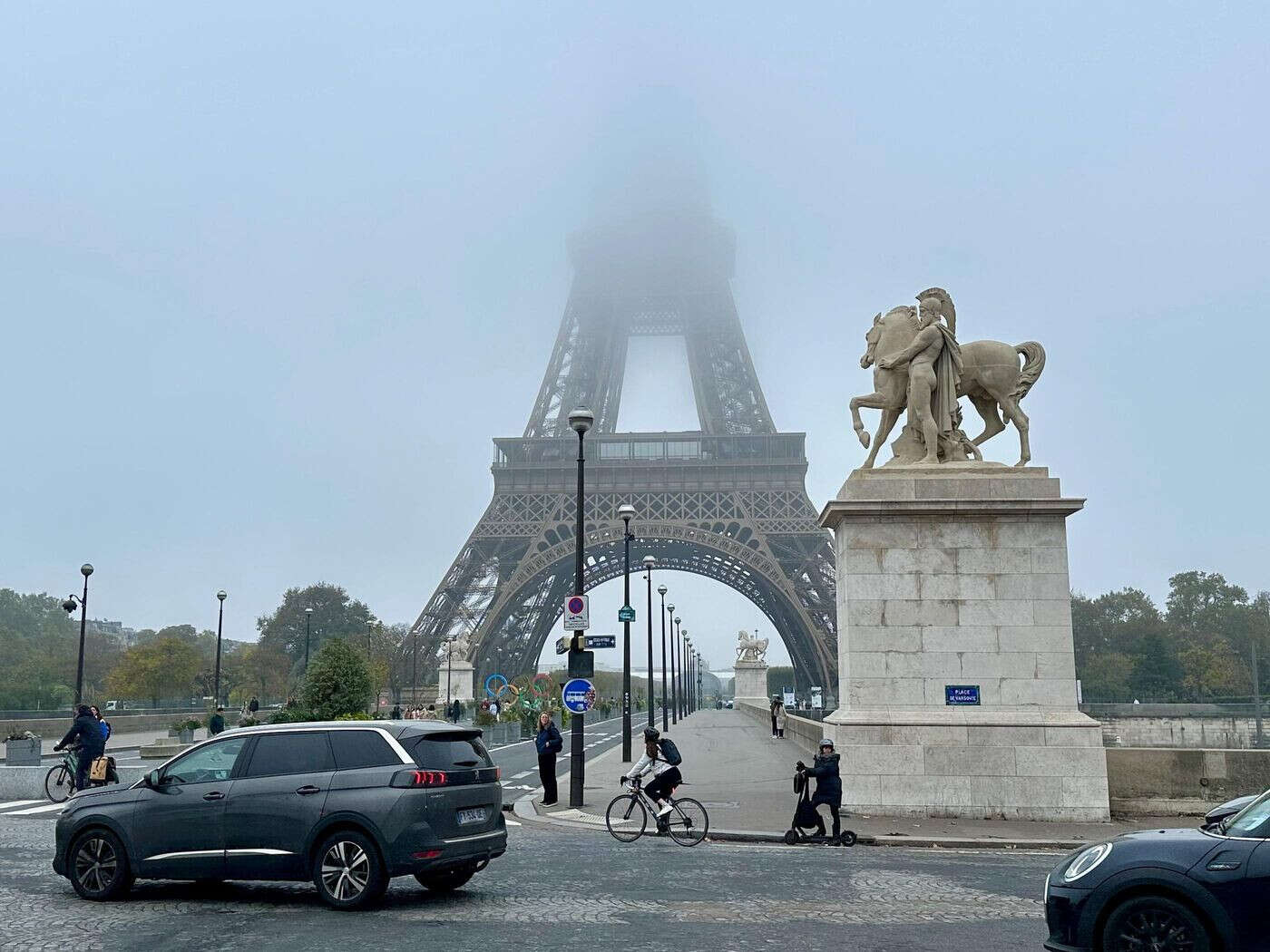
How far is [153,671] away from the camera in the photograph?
72438 mm

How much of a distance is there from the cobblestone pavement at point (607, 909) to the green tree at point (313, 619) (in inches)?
3580

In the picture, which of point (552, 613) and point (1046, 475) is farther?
point (552, 613)

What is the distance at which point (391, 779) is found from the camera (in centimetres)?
1007

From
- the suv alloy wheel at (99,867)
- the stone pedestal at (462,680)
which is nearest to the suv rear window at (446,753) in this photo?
the suv alloy wheel at (99,867)

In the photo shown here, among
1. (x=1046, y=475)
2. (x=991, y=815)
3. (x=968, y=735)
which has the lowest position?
(x=991, y=815)

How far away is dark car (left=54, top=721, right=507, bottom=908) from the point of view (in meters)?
9.91

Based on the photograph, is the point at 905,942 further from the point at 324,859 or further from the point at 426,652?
the point at 426,652

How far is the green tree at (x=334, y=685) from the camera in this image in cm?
2952

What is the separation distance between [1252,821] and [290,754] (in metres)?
7.95

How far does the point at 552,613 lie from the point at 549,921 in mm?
75461

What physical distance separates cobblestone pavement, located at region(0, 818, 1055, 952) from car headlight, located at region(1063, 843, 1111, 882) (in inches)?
50.8

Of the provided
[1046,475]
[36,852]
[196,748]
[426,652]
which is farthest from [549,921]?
[426,652]

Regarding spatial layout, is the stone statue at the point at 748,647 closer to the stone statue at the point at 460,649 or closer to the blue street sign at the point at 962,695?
the stone statue at the point at 460,649

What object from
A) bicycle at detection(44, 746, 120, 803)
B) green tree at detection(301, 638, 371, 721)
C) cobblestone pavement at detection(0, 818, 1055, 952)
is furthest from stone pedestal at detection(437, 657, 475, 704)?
cobblestone pavement at detection(0, 818, 1055, 952)
